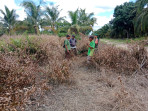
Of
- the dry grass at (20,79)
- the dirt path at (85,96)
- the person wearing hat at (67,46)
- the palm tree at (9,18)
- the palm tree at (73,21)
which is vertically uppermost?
the palm tree at (9,18)

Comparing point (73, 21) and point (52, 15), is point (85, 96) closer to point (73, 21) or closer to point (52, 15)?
point (73, 21)

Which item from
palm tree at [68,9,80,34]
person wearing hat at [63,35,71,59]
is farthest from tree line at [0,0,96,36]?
person wearing hat at [63,35,71,59]

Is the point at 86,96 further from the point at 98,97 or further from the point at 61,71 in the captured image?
the point at 61,71

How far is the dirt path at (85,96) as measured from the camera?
7.96 feet

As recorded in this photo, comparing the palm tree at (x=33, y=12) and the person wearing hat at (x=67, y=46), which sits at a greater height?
the palm tree at (x=33, y=12)

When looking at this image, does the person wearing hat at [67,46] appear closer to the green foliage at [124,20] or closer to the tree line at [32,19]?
the tree line at [32,19]

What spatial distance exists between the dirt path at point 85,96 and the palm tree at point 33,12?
21314 millimetres

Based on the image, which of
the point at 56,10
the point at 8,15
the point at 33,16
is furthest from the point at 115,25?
the point at 8,15

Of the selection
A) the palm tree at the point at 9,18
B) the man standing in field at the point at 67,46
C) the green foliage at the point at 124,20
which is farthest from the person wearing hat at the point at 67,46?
the palm tree at the point at 9,18

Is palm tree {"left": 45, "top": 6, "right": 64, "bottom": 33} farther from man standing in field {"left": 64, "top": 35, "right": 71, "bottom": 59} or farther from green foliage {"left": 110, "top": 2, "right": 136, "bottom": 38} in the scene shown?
man standing in field {"left": 64, "top": 35, "right": 71, "bottom": 59}

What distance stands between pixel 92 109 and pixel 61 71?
1.32 metres

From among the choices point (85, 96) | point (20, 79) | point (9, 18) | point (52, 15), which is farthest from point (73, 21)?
point (9, 18)

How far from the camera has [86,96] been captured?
110 inches

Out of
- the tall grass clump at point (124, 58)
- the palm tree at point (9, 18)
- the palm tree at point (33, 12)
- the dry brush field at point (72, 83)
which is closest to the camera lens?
the dry brush field at point (72, 83)
